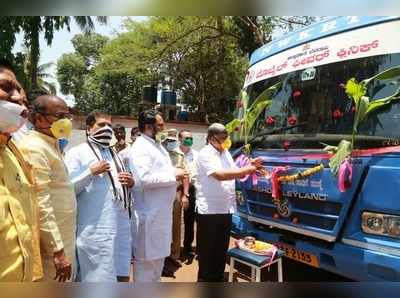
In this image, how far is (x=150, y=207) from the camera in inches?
131

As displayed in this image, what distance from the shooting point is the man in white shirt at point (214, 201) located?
362cm

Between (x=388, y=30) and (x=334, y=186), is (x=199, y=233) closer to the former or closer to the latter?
(x=334, y=186)

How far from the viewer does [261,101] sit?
434cm

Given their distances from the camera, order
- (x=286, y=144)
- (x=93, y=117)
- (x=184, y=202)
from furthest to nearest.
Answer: (x=184, y=202) < (x=286, y=144) < (x=93, y=117)

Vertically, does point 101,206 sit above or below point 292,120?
below

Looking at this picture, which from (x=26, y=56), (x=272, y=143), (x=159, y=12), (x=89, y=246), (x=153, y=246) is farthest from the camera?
(x=26, y=56)

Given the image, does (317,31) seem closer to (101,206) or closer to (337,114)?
(337,114)

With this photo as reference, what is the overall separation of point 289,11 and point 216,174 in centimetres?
267

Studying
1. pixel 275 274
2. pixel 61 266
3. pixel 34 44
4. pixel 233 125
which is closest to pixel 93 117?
pixel 61 266

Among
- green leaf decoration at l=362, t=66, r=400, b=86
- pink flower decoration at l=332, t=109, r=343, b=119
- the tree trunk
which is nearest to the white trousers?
pink flower decoration at l=332, t=109, r=343, b=119

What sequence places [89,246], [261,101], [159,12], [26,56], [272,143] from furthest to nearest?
[26,56] → [261,101] → [272,143] → [89,246] → [159,12]

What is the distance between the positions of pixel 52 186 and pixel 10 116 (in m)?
0.70

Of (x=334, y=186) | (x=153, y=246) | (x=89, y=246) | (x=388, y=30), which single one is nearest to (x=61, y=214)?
(x=89, y=246)

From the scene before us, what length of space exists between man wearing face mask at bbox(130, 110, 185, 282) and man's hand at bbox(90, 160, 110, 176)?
0.47m
